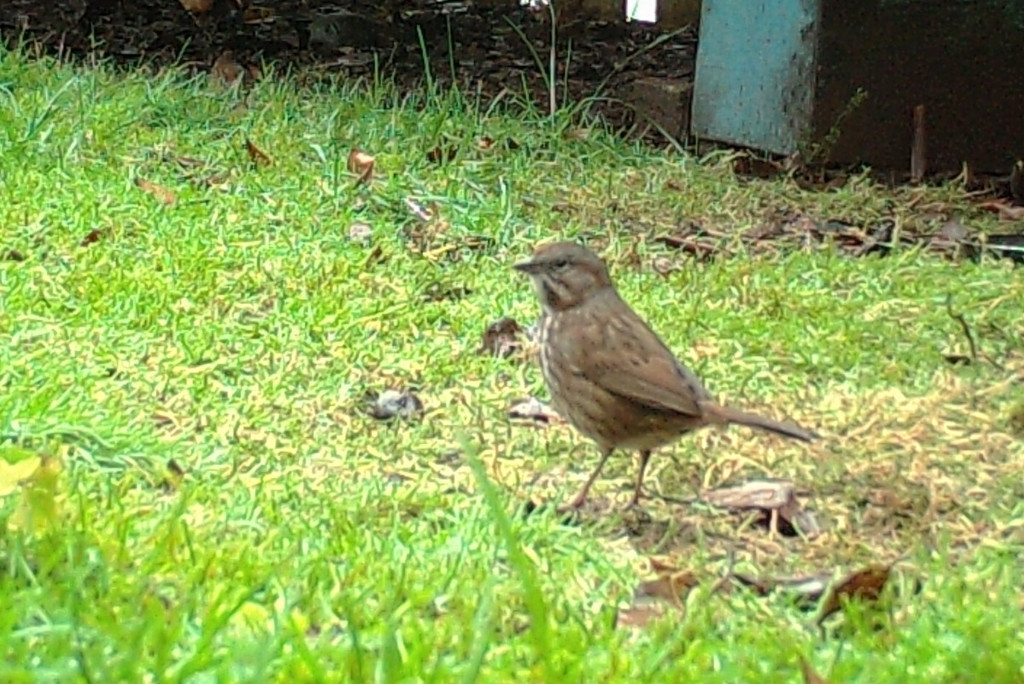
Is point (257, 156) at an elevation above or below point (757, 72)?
below

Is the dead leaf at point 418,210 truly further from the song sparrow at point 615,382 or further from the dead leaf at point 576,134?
the song sparrow at point 615,382

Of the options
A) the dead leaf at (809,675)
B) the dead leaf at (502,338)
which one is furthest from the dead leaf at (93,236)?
the dead leaf at (809,675)

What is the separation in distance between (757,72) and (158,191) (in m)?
2.35

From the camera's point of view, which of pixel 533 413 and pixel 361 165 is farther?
pixel 361 165

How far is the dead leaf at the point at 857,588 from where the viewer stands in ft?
8.82

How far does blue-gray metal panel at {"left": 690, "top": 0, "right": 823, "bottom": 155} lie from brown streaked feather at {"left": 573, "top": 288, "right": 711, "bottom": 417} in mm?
3027

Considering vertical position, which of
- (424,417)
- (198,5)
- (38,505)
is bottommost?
(424,417)

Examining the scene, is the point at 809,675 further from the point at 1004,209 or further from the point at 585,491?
the point at 1004,209

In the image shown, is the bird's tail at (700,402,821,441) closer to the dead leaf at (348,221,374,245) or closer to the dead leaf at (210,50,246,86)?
the dead leaf at (348,221,374,245)

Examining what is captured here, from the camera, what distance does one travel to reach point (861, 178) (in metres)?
6.12

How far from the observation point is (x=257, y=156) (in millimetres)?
5715

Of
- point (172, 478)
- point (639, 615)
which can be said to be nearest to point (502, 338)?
point (172, 478)

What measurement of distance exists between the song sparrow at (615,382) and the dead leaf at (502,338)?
65 centimetres

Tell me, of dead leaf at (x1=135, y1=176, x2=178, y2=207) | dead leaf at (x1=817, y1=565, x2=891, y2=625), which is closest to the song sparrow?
dead leaf at (x1=817, y1=565, x2=891, y2=625)
